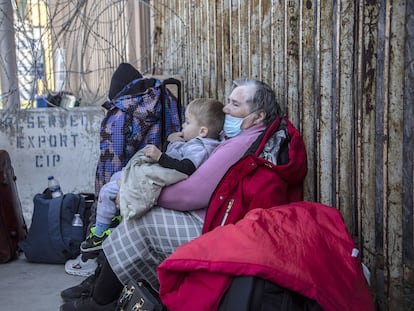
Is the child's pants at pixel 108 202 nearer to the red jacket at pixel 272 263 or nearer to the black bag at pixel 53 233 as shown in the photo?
the black bag at pixel 53 233

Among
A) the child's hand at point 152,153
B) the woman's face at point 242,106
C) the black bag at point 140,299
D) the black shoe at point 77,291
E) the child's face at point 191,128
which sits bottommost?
the black shoe at point 77,291

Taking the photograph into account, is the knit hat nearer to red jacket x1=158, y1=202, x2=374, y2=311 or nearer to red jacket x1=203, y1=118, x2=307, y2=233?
red jacket x1=203, y1=118, x2=307, y2=233

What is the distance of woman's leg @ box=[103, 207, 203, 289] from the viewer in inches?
112

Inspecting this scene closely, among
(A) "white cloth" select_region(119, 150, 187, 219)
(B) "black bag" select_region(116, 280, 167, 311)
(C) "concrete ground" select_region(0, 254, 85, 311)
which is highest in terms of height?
(A) "white cloth" select_region(119, 150, 187, 219)

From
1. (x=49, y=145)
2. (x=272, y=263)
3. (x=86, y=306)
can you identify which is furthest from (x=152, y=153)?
(x=49, y=145)

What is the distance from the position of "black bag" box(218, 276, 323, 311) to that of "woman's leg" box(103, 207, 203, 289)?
922 millimetres

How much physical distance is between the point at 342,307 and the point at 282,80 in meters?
1.49

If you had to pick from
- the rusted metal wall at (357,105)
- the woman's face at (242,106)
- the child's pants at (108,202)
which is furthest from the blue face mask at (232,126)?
the child's pants at (108,202)

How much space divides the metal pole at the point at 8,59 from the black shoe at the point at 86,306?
2.56 meters

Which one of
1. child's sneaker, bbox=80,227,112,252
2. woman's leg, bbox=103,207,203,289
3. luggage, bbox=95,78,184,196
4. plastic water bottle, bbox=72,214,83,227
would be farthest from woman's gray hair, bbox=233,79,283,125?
plastic water bottle, bbox=72,214,83,227

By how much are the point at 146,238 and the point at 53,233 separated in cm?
136

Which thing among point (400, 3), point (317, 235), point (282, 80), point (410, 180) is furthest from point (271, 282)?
point (282, 80)

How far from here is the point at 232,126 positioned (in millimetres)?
3053

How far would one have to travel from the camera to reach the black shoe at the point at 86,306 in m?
2.98
